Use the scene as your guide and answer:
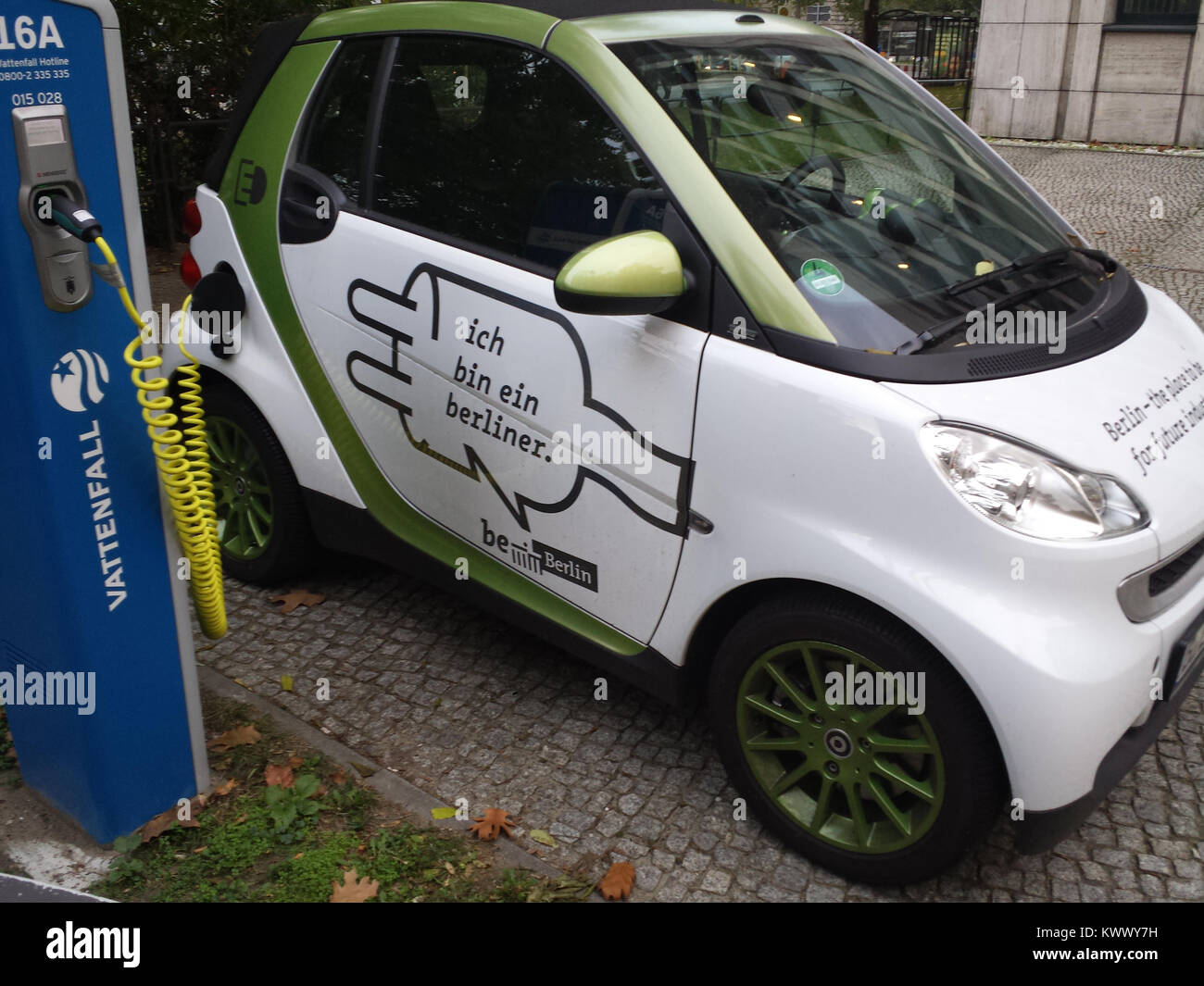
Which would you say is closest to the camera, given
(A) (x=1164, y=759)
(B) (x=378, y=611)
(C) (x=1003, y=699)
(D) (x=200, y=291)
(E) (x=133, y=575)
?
(C) (x=1003, y=699)

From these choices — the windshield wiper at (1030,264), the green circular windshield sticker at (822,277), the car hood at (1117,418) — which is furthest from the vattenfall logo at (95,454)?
the windshield wiper at (1030,264)

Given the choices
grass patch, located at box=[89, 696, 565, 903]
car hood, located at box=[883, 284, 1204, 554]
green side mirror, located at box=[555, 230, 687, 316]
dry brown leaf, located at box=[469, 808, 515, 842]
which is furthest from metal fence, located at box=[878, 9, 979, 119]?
grass patch, located at box=[89, 696, 565, 903]

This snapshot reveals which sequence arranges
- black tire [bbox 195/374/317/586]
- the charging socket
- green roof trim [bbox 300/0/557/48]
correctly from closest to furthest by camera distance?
the charging socket < green roof trim [bbox 300/0/557/48] < black tire [bbox 195/374/317/586]

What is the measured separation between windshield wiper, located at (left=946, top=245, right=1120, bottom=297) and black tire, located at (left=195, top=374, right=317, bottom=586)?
7.24 ft

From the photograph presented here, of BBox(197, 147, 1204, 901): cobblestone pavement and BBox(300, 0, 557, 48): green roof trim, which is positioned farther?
BBox(300, 0, 557, 48): green roof trim

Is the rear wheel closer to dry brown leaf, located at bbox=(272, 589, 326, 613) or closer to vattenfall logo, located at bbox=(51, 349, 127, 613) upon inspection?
dry brown leaf, located at bbox=(272, 589, 326, 613)

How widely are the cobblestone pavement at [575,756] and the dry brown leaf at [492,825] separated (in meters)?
0.07

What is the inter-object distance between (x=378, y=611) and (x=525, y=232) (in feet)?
5.25

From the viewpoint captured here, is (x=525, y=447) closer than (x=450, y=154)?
Yes

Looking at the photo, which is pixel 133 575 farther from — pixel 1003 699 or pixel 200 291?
pixel 1003 699

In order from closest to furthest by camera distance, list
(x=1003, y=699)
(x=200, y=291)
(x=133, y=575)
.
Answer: (x=1003, y=699)
(x=133, y=575)
(x=200, y=291)

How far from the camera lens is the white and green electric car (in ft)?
7.77

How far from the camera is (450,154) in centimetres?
323
